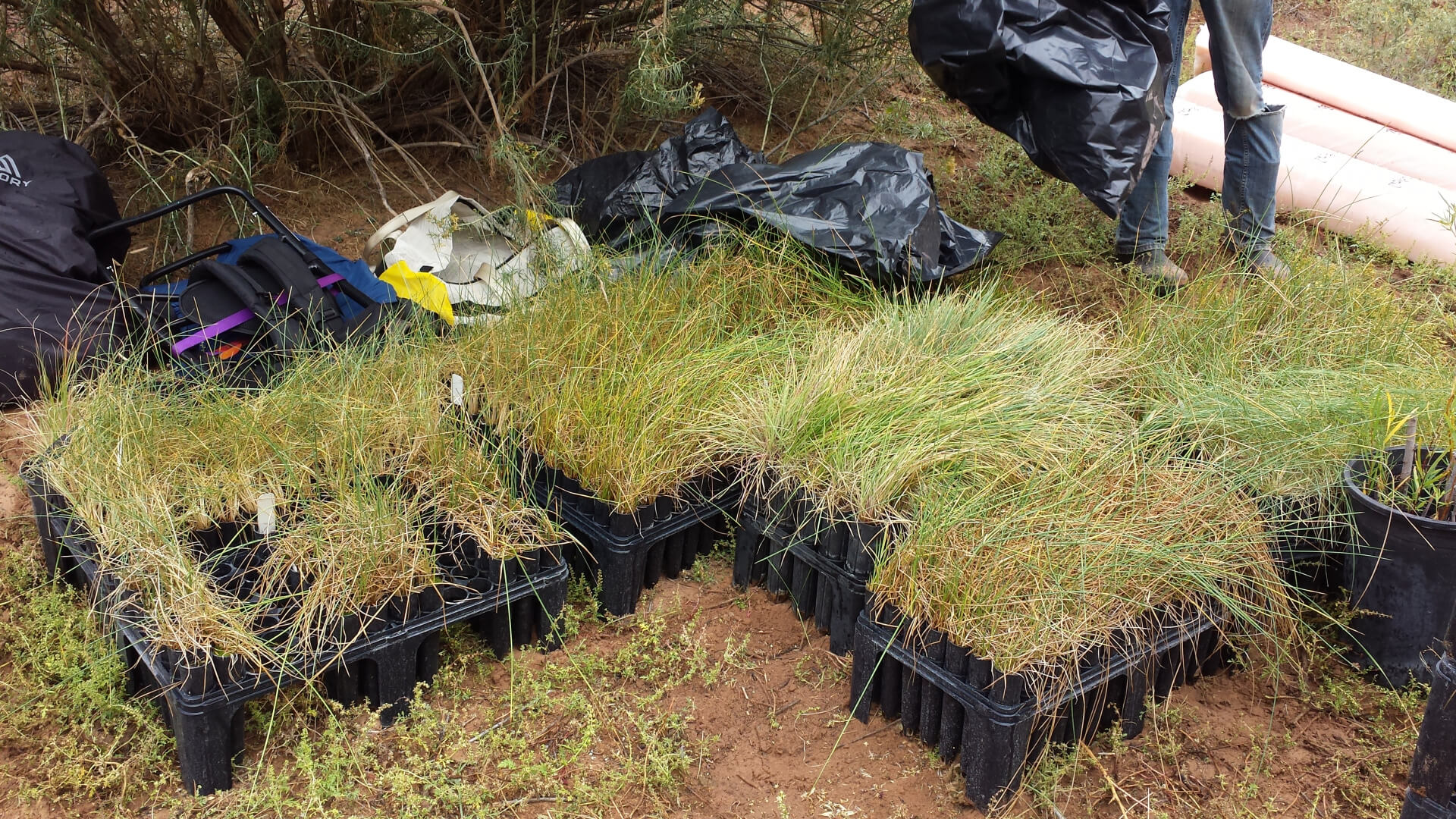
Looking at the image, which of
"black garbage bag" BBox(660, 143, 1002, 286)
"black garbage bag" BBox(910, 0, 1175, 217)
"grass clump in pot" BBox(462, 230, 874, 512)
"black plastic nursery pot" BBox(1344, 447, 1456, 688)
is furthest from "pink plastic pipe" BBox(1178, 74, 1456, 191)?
"black plastic nursery pot" BBox(1344, 447, 1456, 688)

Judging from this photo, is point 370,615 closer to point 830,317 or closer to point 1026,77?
point 830,317

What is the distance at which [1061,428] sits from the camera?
245 centimetres

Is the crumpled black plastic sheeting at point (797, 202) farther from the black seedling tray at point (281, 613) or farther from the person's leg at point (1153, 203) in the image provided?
the black seedling tray at point (281, 613)

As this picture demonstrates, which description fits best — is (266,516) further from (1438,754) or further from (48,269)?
(1438,754)

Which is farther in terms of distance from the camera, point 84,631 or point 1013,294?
point 1013,294

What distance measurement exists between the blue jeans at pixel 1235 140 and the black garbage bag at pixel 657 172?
1329 mm

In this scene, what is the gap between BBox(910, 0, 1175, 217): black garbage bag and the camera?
9.87 ft

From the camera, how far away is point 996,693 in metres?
1.97

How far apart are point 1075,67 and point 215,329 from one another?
7.92 ft

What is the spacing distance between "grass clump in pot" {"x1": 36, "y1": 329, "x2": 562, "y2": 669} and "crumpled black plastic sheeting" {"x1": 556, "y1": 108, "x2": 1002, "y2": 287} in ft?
3.40

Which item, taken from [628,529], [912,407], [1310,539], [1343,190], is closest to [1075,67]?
[912,407]

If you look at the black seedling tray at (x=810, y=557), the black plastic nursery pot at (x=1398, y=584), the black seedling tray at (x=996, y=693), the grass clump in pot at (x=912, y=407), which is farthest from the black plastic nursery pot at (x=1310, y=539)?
the black seedling tray at (x=810, y=557)

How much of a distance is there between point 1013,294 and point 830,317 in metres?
0.71

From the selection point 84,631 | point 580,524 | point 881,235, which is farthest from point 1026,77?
point 84,631
